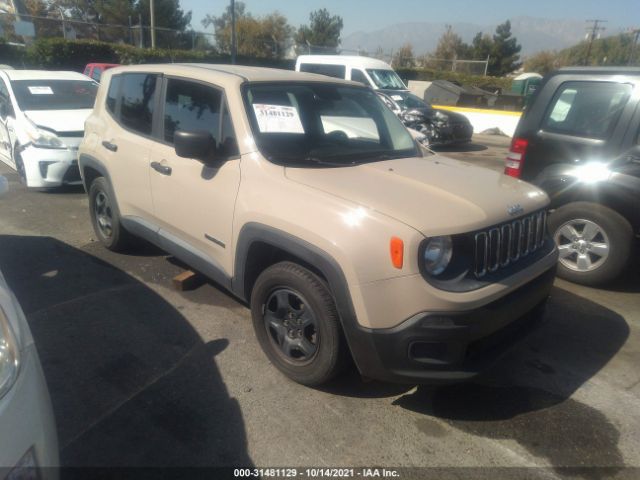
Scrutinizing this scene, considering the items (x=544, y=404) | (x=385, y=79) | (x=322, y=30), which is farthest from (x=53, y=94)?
(x=322, y=30)

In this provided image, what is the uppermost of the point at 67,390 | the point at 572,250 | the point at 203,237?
the point at 203,237

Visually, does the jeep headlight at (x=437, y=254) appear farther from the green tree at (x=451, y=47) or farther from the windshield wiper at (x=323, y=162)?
the green tree at (x=451, y=47)

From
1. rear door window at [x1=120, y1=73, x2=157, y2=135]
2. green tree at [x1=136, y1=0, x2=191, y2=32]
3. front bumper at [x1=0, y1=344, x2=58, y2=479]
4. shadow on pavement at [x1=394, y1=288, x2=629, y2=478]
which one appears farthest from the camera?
green tree at [x1=136, y1=0, x2=191, y2=32]

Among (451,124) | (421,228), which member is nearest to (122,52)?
(451,124)

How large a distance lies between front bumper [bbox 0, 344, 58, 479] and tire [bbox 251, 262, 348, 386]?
1339mm

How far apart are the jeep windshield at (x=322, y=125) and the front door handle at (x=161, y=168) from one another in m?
0.87

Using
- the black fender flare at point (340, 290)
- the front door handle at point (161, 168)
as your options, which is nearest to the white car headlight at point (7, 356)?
the black fender flare at point (340, 290)

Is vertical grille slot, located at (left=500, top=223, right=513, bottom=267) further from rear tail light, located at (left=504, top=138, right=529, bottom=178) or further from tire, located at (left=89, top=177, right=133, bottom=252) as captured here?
tire, located at (left=89, top=177, right=133, bottom=252)

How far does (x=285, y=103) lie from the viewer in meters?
3.40

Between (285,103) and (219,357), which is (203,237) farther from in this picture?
(285,103)

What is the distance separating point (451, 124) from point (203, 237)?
11151mm

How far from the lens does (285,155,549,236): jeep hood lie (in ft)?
8.13

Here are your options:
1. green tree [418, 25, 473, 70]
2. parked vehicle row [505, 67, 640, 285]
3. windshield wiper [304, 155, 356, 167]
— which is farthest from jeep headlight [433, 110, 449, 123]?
green tree [418, 25, 473, 70]

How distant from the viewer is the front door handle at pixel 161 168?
142 inches
